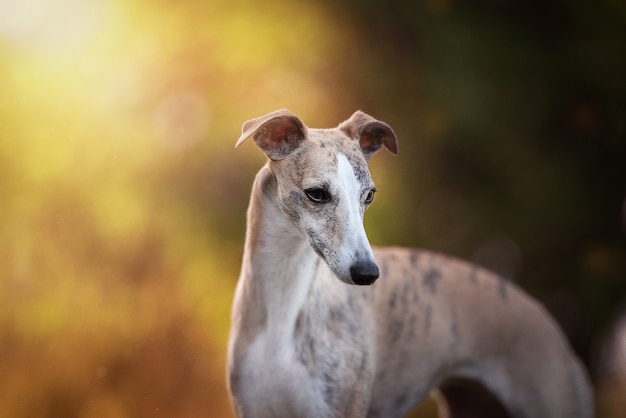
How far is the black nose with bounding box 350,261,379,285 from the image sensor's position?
4.68 ft

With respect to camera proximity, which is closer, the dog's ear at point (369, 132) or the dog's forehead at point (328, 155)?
the dog's forehead at point (328, 155)

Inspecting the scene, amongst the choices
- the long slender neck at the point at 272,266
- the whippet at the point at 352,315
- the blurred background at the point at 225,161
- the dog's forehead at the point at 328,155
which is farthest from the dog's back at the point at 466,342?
the blurred background at the point at 225,161

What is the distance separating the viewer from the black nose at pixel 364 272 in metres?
1.43

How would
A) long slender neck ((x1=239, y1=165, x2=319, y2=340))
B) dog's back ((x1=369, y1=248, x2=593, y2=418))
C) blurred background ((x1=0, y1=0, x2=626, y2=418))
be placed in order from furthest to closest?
blurred background ((x1=0, y1=0, x2=626, y2=418))
dog's back ((x1=369, y1=248, x2=593, y2=418))
long slender neck ((x1=239, y1=165, x2=319, y2=340))

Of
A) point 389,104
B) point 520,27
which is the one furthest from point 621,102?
point 389,104

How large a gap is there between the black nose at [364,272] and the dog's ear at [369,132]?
0.41 metres

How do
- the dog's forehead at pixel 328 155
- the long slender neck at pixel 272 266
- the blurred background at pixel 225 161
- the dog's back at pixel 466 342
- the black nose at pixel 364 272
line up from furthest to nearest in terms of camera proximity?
the blurred background at pixel 225 161 < the dog's back at pixel 466 342 < the long slender neck at pixel 272 266 < the dog's forehead at pixel 328 155 < the black nose at pixel 364 272

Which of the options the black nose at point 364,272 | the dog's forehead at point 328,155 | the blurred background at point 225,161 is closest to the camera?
the black nose at point 364,272

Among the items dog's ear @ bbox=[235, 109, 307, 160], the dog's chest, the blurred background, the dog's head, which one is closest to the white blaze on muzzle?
the dog's head

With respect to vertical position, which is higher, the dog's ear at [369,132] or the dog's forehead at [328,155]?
the dog's ear at [369,132]

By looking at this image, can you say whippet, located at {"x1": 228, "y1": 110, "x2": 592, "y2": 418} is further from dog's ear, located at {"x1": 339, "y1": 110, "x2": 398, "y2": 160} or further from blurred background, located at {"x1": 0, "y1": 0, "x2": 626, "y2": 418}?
blurred background, located at {"x1": 0, "y1": 0, "x2": 626, "y2": 418}

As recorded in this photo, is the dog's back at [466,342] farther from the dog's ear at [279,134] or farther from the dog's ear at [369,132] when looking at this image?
the dog's ear at [279,134]

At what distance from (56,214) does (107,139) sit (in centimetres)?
37

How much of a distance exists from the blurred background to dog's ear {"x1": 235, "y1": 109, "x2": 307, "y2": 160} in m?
1.28
